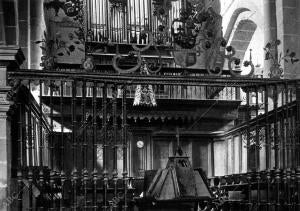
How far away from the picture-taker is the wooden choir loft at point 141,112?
6.47 meters

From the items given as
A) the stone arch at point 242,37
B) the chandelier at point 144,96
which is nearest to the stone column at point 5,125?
the chandelier at point 144,96

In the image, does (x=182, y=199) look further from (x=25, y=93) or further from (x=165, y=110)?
(x=165, y=110)

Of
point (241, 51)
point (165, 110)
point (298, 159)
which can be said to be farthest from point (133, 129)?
point (298, 159)

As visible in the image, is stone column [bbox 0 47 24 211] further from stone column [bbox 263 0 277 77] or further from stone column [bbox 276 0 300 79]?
stone column [bbox 263 0 277 77]

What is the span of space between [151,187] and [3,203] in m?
1.90

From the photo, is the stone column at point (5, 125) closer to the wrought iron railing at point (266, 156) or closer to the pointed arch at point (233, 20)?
the wrought iron railing at point (266, 156)

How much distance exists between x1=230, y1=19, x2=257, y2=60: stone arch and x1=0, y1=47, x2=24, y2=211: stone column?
42.5 feet

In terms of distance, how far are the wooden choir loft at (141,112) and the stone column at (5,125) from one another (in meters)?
0.01

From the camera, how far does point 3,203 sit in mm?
5805

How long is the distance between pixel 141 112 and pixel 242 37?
228 inches

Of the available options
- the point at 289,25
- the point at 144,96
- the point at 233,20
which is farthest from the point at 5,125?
the point at 233,20

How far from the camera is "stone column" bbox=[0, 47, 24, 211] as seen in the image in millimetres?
5887

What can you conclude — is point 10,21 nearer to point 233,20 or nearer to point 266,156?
point 266,156

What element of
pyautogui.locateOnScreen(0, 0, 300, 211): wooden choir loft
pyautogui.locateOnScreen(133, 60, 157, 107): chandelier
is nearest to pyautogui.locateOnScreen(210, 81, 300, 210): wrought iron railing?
pyautogui.locateOnScreen(0, 0, 300, 211): wooden choir loft
